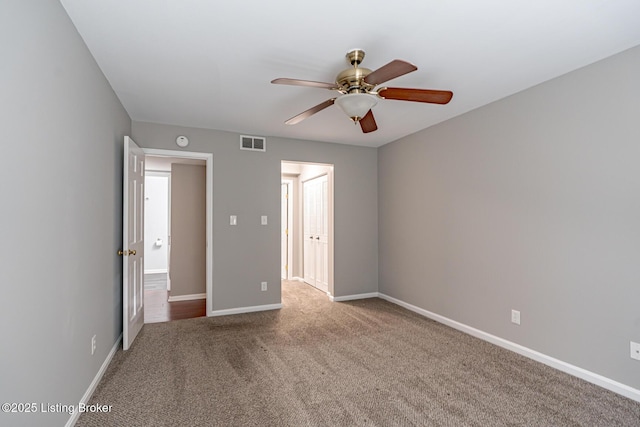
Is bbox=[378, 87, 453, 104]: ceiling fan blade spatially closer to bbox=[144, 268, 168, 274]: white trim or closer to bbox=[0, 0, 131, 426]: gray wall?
bbox=[0, 0, 131, 426]: gray wall

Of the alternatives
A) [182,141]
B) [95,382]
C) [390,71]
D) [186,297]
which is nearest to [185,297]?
[186,297]

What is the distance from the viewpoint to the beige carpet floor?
81.3 inches

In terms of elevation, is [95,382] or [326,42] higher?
[326,42]

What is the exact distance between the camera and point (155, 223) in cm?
749

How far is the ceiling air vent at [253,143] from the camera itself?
4.43 metres

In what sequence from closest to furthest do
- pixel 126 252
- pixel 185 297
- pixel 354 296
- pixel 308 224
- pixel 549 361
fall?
pixel 549 361, pixel 126 252, pixel 354 296, pixel 185 297, pixel 308 224

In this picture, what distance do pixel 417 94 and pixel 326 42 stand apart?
2.36ft

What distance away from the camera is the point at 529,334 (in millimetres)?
2930

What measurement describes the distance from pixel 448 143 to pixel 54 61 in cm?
365

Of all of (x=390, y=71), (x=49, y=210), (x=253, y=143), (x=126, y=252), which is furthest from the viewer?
(x=253, y=143)

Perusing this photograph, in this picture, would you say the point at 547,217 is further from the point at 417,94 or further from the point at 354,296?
the point at 354,296

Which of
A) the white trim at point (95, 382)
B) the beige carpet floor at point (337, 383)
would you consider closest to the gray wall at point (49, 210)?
the white trim at point (95, 382)

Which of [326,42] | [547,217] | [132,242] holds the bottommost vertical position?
[132,242]

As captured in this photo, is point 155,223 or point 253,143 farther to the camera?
point 155,223
